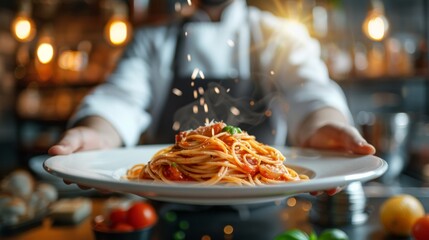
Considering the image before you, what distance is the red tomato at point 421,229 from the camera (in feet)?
5.10

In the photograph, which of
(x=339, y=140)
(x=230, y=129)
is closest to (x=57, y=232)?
(x=230, y=129)

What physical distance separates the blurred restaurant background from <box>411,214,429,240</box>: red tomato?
276cm

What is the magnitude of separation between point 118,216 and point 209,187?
1.11 metres

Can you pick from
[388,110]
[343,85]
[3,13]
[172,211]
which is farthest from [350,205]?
[3,13]

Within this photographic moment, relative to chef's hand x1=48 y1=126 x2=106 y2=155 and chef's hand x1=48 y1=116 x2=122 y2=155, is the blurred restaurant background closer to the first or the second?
chef's hand x1=48 y1=116 x2=122 y2=155

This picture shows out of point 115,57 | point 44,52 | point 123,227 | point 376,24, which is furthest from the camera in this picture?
point 115,57

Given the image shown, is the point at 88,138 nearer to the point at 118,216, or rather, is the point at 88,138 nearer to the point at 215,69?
the point at 118,216

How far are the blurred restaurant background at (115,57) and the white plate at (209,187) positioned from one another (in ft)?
10.3

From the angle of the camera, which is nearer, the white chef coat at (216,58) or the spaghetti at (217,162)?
the spaghetti at (217,162)

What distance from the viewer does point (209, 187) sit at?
0.76 m

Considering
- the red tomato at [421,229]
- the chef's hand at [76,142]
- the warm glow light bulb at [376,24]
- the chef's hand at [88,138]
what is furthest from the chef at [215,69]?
the warm glow light bulb at [376,24]

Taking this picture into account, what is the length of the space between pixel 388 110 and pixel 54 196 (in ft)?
11.9

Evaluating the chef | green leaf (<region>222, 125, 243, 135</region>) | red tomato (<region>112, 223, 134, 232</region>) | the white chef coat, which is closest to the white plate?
green leaf (<region>222, 125, 243, 135</region>)

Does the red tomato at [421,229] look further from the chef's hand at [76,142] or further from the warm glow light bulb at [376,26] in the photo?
the warm glow light bulb at [376,26]
